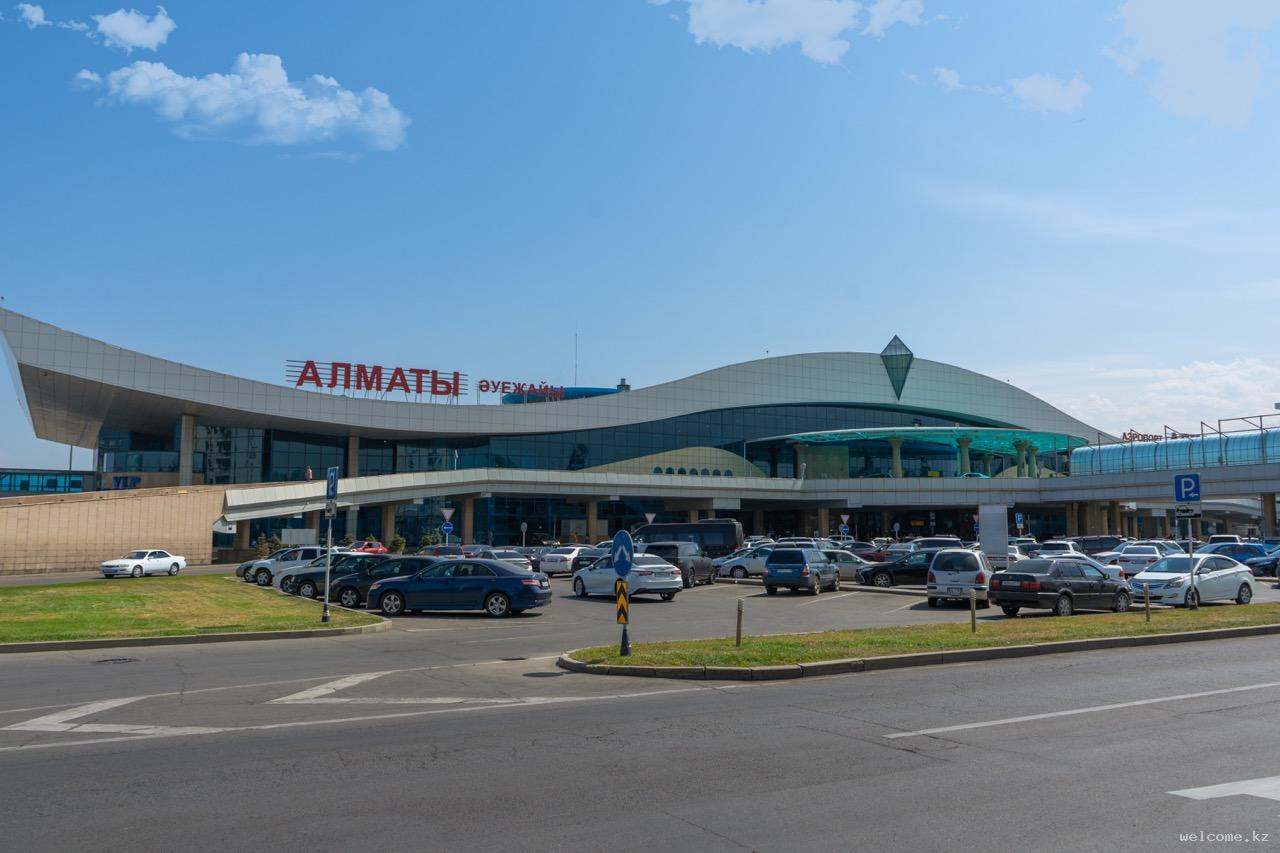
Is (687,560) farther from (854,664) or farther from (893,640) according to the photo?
(854,664)

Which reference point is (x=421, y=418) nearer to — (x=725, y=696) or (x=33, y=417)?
(x=33, y=417)

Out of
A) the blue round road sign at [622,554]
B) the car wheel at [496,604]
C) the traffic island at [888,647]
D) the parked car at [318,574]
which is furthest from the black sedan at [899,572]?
the blue round road sign at [622,554]

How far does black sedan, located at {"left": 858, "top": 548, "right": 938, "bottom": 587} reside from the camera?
35.0 metres

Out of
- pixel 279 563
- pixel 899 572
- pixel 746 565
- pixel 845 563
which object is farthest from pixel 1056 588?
pixel 279 563

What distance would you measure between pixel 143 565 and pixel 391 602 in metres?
23.3

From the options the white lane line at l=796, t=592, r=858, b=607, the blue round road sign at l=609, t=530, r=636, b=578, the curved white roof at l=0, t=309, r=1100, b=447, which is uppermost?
the curved white roof at l=0, t=309, r=1100, b=447

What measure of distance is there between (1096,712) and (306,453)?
66042mm

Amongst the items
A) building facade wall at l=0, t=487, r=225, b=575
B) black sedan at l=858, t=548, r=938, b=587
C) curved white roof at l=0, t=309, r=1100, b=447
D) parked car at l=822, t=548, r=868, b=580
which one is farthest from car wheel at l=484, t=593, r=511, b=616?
curved white roof at l=0, t=309, r=1100, b=447

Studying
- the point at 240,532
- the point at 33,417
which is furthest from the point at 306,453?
the point at 33,417

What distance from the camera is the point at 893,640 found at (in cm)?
1664

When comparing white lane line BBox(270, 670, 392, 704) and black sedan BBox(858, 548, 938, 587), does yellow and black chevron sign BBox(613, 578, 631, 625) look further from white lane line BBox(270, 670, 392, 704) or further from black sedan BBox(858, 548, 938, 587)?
black sedan BBox(858, 548, 938, 587)

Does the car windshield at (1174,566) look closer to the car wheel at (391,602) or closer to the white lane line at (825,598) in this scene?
the white lane line at (825,598)

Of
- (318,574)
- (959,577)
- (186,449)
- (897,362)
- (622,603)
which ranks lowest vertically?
(318,574)

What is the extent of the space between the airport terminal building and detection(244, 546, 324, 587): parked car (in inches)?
563
